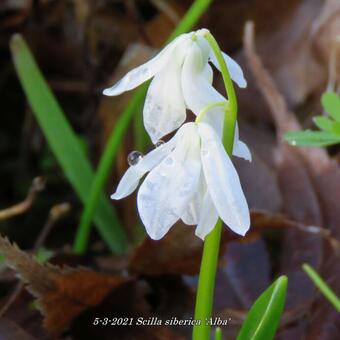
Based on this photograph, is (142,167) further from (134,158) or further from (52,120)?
(52,120)

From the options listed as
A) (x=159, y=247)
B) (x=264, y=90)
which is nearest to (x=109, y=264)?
(x=159, y=247)

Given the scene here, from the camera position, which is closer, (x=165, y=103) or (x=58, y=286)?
(x=165, y=103)

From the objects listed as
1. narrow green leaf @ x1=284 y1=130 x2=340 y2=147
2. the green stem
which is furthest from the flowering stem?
narrow green leaf @ x1=284 y1=130 x2=340 y2=147

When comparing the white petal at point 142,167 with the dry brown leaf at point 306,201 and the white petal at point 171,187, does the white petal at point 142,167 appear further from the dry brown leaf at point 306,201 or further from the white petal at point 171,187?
the dry brown leaf at point 306,201

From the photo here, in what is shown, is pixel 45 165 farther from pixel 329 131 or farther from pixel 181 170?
pixel 181 170

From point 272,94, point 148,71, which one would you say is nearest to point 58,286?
point 148,71

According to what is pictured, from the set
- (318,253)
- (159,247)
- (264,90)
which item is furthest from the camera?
(264,90)

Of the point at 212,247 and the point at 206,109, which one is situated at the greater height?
the point at 206,109
